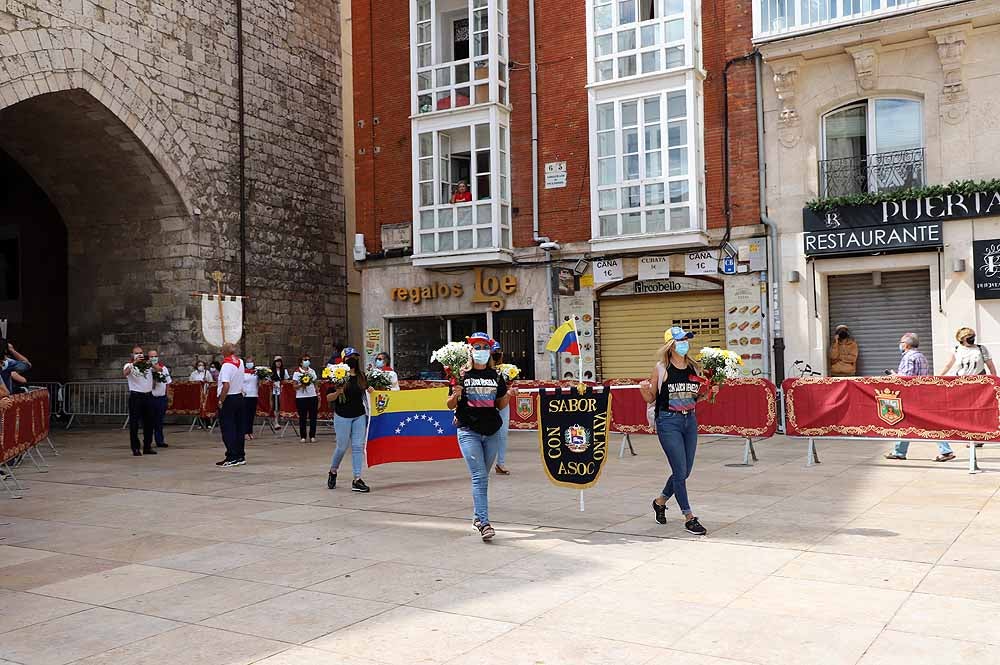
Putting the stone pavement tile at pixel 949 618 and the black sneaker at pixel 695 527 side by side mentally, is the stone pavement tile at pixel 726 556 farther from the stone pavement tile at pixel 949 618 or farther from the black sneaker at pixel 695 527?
the stone pavement tile at pixel 949 618

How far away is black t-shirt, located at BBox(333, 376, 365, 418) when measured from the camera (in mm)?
11188

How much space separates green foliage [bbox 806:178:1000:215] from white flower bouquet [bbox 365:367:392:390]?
441 inches

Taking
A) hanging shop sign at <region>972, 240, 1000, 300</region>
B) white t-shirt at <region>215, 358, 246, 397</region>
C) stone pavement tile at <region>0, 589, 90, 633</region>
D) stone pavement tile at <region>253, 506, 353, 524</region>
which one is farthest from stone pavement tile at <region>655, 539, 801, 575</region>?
hanging shop sign at <region>972, 240, 1000, 300</region>

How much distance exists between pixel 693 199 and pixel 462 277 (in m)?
6.29

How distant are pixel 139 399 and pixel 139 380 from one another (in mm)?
465

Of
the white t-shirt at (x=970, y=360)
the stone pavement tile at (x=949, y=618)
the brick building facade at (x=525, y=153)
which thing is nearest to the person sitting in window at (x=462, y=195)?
the brick building facade at (x=525, y=153)

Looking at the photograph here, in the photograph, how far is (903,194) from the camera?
1798cm

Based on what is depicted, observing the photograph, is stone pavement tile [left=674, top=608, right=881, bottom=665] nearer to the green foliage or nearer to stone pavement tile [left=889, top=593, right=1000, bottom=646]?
stone pavement tile [left=889, top=593, right=1000, bottom=646]

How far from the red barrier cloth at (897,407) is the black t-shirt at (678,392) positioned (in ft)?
17.1

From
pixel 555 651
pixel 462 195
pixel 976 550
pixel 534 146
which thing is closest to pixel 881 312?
pixel 534 146

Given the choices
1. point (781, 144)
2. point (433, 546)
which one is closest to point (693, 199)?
point (781, 144)

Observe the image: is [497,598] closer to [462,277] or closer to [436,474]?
[436,474]

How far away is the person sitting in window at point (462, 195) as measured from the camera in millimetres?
22906

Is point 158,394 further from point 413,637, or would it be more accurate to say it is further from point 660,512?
point 413,637
